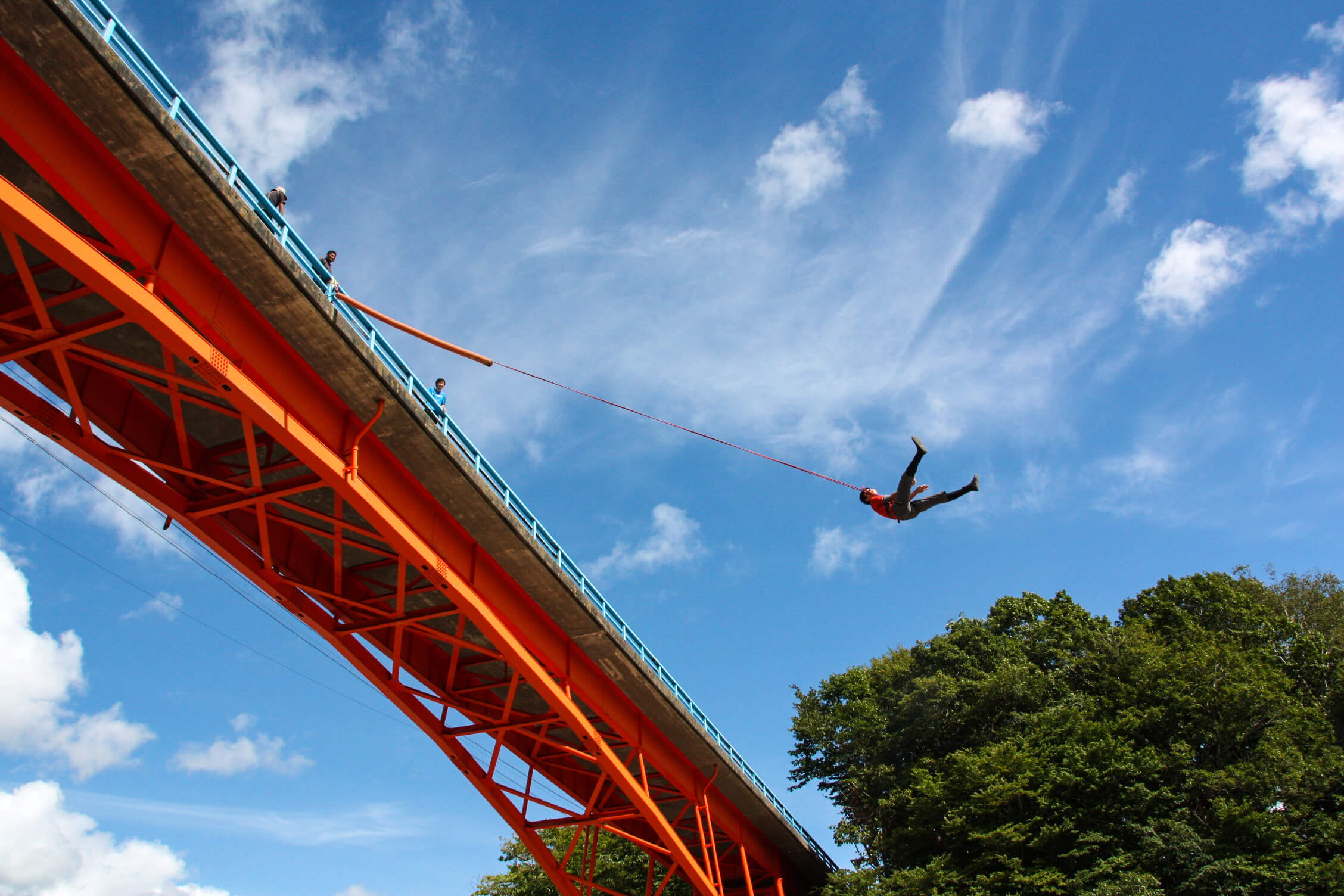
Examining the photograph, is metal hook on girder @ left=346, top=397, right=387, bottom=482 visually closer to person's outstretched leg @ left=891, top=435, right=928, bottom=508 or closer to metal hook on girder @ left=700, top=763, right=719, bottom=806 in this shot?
person's outstretched leg @ left=891, top=435, right=928, bottom=508

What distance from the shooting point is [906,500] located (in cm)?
1608

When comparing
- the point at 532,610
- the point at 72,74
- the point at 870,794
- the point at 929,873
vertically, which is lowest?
the point at 929,873

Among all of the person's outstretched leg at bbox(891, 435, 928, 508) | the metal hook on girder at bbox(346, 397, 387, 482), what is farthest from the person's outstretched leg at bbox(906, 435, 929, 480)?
the metal hook on girder at bbox(346, 397, 387, 482)

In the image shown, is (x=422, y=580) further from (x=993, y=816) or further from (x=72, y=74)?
(x=993, y=816)

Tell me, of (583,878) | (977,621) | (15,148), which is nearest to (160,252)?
(15,148)

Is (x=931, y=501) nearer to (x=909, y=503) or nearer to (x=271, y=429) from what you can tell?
(x=909, y=503)

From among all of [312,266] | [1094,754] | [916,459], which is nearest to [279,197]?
[312,266]

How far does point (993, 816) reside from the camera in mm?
25750

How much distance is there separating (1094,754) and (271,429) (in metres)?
23.6

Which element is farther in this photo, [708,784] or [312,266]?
[708,784]

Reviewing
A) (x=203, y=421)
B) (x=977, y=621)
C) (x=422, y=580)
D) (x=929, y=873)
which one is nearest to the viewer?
(x=203, y=421)

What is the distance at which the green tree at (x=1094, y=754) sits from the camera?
22406 mm

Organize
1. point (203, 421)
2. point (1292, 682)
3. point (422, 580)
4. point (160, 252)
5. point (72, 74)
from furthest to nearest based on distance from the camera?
point (1292, 682)
point (422, 580)
point (203, 421)
point (160, 252)
point (72, 74)

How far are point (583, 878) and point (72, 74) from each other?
22.7 metres
